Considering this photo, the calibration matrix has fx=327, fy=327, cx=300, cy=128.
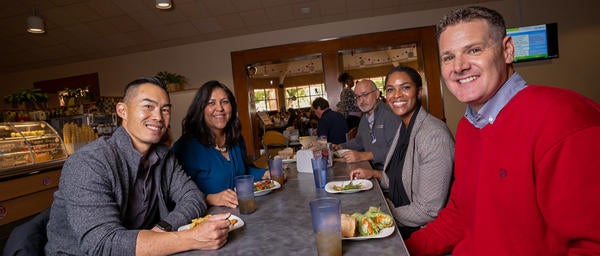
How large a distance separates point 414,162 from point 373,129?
4.47 feet

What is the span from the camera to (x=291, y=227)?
1.22 meters

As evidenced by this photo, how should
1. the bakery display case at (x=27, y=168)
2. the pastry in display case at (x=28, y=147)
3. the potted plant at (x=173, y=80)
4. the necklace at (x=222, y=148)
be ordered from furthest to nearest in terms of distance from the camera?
the potted plant at (x=173, y=80) → the pastry in display case at (x=28, y=147) → the bakery display case at (x=27, y=168) → the necklace at (x=222, y=148)

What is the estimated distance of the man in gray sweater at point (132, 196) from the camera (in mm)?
1103

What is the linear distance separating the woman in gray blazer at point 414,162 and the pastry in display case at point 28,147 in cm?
329

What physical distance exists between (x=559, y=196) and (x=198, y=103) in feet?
6.48

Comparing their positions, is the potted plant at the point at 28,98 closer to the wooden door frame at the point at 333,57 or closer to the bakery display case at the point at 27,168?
the bakery display case at the point at 27,168

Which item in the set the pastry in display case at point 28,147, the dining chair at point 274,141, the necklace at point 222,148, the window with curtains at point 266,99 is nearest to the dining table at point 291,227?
the necklace at point 222,148

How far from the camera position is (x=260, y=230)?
48.1 inches

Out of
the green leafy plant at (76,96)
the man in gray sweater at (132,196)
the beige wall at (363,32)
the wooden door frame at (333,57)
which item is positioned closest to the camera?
the man in gray sweater at (132,196)

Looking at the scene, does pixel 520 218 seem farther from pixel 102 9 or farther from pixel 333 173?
pixel 102 9

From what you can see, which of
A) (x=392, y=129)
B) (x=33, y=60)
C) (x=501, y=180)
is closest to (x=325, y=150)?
(x=392, y=129)

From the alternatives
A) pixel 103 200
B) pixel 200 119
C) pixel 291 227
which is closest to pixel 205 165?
pixel 200 119

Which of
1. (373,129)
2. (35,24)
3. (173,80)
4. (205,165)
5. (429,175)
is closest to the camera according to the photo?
(429,175)

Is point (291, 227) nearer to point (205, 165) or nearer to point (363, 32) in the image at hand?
point (205, 165)
